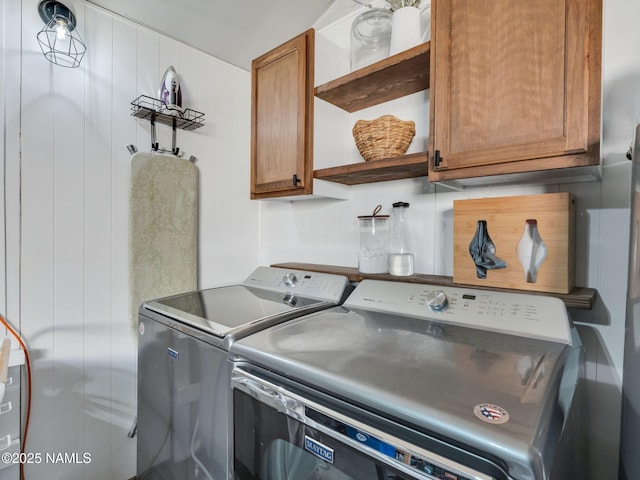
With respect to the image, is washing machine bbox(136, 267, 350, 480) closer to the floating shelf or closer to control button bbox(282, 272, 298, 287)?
control button bbox(282, 272, 298, 287)

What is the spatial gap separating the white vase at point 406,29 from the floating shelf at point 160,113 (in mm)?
1125

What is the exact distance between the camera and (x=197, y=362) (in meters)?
1.15

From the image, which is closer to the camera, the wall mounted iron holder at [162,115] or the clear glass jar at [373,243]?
the clear glass jar at [373,243]

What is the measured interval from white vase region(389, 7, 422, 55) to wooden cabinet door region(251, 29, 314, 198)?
402 millimetres

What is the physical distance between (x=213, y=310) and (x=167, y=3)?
161 cm

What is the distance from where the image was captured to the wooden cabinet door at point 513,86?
89 cm

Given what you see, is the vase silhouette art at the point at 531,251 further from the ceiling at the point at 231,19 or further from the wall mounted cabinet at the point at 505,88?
the ceiling at the point at 231,19

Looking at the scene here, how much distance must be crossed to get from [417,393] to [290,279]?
110cm

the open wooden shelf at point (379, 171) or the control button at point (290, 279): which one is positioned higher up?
the open wooden shelf at point (379, 171)

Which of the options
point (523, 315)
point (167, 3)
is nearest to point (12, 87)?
point (167, 3)

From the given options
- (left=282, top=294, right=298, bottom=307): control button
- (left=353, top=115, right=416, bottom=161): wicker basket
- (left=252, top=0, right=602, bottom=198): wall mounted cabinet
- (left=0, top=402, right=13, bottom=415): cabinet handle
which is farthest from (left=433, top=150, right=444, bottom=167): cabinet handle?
(left=0, top=402, right=13, bottom=415): cabinet handle

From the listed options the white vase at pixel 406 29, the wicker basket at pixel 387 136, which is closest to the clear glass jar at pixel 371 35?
the white vase at pixel 406 29

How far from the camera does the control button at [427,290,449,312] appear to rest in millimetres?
1134

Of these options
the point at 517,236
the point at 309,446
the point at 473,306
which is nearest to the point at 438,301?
the point at 473,306
